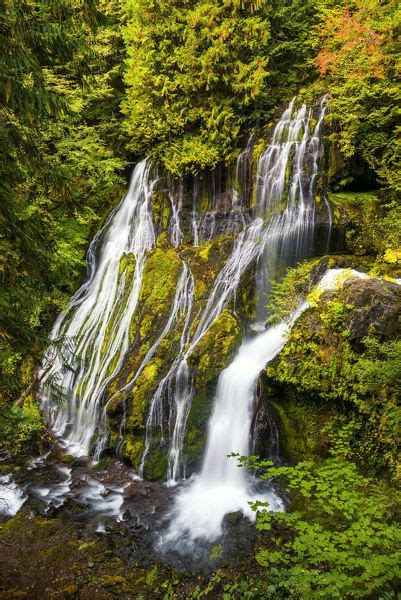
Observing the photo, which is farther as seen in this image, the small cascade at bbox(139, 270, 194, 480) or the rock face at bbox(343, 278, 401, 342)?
the small cascade at bbox(139, 270, 194, 480)

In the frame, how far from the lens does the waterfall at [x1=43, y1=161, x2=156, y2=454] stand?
873 cm

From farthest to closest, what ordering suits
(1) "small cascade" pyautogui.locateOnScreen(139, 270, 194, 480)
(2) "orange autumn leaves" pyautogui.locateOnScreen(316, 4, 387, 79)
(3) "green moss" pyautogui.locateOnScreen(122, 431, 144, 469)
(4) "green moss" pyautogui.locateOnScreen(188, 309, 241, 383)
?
(2) "orange autumn leaves" pyautogui.locateOnScreen(316, 4, 387, 79) → (4) "green moss" pyautogui.locateOnScreen(188, 309, 241, 383) → (3) "green moss" pyautogui.locateOnScreen(122, 431, 144, 469) → (1) "small cascade" pyautogui.locateOnScreen(139, 270, 194, 480)

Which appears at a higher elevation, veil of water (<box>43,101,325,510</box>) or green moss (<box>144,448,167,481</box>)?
veil of water (<box>43,101,325,510</box>)

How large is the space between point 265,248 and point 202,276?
1641mm

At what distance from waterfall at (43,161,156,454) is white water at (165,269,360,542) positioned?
2895 mm

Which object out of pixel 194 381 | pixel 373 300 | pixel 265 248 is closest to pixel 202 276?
pixel 265 248

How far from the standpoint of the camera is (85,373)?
933 cm

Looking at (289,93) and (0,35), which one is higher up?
(289,93)

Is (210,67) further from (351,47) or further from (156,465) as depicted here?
(156,465)

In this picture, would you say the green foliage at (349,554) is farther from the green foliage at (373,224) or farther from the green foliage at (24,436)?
the green foliage at (24,436)

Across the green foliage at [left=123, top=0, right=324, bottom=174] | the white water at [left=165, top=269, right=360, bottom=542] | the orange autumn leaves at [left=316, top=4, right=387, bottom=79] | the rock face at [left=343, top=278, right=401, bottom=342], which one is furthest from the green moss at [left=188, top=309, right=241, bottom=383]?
the orange autumn leaves at [left=316, top=4, right=387, bottom=79]

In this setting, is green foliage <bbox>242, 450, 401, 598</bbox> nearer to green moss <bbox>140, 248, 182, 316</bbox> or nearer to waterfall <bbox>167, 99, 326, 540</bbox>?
waterfall <bbox>167, 99, 326, 540</bbox>

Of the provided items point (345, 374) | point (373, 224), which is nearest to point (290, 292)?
point (373, 224)

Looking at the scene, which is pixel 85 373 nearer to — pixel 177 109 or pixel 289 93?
pixel 177 109
